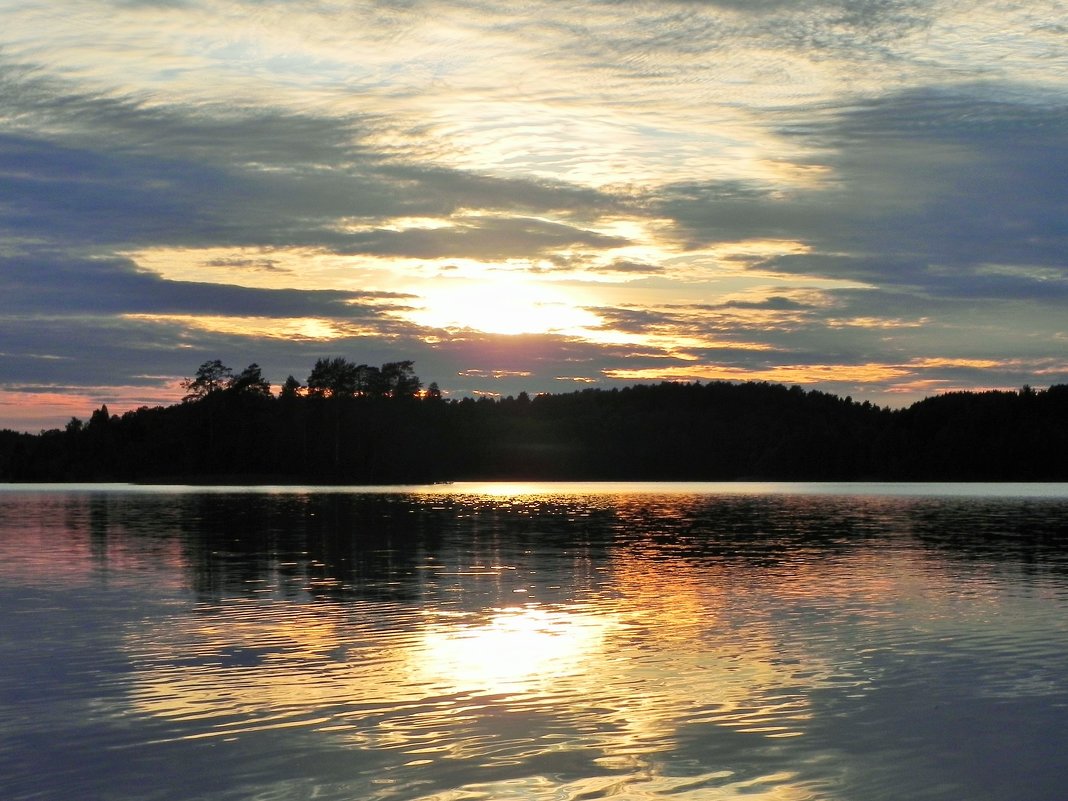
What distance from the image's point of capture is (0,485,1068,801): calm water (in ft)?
50.1

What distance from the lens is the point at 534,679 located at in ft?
70.6

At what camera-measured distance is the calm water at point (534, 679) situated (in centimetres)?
1526

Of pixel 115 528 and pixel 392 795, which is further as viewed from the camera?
pixel 115 528

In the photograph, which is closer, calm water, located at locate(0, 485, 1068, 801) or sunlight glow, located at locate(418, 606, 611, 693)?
calm water, located at locate(0, 485, 1068, 801)

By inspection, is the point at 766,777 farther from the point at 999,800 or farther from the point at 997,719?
the point at 997,719

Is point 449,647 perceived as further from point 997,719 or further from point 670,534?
point 670,534

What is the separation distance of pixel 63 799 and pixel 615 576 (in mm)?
27858

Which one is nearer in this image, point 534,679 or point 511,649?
point 534,679

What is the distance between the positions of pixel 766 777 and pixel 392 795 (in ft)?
15.6

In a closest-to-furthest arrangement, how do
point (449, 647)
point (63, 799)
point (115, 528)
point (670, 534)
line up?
point (63, 799) → point (449, 647) → point (670, 534) → point (115, 528)

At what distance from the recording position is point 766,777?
49.5 feet

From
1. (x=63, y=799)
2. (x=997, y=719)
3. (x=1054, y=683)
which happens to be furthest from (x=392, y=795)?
(x=1054, y=683)

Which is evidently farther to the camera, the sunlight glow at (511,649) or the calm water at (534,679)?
the sunlight glow at (511,649)

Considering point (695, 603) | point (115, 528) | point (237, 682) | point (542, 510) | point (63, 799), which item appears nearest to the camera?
point (63, 799)
